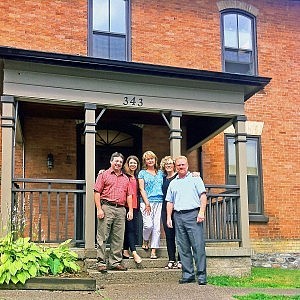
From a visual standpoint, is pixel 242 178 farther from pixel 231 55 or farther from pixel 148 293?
pixel 231 55

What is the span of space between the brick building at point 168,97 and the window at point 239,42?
0.03 metres

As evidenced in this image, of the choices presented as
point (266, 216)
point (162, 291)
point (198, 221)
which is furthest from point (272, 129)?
point (162, 291)

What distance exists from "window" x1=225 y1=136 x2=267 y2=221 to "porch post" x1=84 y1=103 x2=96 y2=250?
15.6 feet

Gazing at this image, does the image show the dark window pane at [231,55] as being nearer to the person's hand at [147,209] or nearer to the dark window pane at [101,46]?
the dark window pane at [101,46]

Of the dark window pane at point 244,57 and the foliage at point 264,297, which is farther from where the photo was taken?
the dark window pane at point 244,57

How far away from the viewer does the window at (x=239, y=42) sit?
1359cm

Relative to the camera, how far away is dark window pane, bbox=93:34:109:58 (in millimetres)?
12430

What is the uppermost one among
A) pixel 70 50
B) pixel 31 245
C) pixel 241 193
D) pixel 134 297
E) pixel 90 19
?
pixel 90 19

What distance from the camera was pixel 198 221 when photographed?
7.76 m

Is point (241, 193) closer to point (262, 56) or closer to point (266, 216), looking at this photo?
point (266, 216)

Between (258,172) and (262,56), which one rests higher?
(262,56)

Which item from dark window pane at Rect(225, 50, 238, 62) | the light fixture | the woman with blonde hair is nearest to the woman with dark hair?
the woman with blonde hair

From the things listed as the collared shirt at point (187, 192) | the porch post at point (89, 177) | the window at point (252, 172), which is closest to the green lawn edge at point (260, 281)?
the collared shirt at point (187, 192)

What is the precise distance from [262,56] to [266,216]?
4152 mm
